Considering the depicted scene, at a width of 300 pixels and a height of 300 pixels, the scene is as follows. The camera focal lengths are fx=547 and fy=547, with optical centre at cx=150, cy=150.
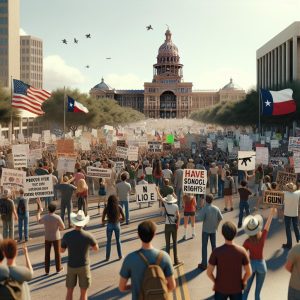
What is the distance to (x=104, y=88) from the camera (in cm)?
18500

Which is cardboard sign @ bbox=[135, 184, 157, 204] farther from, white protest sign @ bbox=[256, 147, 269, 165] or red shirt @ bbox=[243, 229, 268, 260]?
white protest sign @ bbox=[256, 147, 269, 165]

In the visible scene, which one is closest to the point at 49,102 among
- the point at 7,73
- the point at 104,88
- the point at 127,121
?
the point at 127,121

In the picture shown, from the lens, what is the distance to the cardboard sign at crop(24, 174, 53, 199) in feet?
42.1

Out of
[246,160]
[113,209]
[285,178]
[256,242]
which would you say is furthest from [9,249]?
[246,160]

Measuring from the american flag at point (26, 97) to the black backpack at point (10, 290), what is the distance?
77.7ft

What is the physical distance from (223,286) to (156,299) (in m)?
1.11

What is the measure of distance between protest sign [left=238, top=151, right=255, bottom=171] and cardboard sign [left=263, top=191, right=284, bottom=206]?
18.2 ft

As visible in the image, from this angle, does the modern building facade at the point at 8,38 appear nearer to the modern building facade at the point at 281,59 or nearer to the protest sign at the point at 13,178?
the modern building facade at the point at 281,59

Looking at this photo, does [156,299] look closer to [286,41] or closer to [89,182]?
[89,182]

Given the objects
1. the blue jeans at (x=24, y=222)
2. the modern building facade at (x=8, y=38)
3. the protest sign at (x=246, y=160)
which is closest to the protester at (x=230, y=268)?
the blue jeans at (x=24, y=222)

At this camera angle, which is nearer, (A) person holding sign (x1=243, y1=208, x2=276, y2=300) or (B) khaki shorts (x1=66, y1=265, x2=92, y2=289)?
(A) person holding sign (x1=243, y1=208, x2=276, y2=300)

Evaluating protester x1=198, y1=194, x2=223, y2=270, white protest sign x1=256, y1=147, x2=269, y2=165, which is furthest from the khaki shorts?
white protest sign x1=256, y1=147, x2=269, y2=165

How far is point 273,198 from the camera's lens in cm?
1185

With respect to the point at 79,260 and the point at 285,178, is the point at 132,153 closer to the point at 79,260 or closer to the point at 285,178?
the point at 285,178
